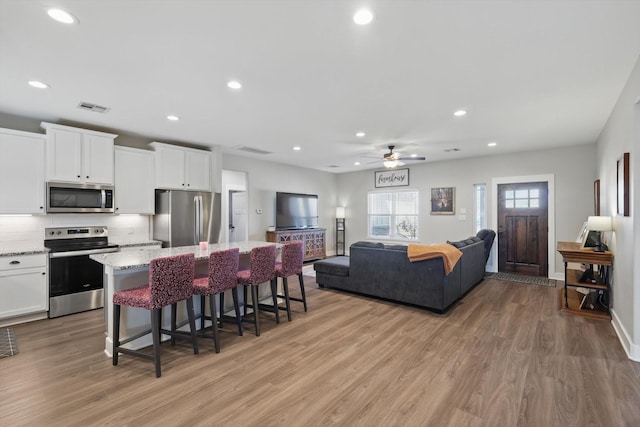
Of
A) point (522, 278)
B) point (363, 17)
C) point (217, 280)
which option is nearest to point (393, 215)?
point (522, 278)

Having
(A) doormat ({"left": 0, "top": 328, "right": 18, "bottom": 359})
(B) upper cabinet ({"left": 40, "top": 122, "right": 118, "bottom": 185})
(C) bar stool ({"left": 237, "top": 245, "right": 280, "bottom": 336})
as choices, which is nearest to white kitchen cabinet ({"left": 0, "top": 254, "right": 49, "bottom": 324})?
(A) doormat ({"left": 0, "top": 328, "right": 18, "bottom": 359})

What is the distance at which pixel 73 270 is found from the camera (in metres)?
3.99

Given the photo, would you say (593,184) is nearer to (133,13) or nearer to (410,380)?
(410,380)

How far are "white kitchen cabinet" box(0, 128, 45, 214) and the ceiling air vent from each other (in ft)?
2.78

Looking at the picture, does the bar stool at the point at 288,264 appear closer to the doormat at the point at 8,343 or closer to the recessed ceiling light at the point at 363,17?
the recessed ceiling light at the point at 363,17

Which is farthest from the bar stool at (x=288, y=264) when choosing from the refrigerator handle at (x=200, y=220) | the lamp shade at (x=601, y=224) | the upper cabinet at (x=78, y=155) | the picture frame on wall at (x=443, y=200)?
the picture frame on wall at (x=443, y=200)

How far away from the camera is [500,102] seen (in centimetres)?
350

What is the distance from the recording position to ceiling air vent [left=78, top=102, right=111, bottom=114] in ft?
11.6

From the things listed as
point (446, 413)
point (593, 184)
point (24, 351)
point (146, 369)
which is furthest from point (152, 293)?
point (593, 184)

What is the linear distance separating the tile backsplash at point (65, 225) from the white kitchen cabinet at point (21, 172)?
33cm

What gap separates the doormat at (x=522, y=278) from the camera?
18.4ft

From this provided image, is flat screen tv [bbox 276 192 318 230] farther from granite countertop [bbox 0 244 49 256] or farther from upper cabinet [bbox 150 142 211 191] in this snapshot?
granite countertop [bbox 0 244 49 256]

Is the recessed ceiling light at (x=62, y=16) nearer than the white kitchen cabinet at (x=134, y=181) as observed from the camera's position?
Yes

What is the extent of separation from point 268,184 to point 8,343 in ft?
16.9
